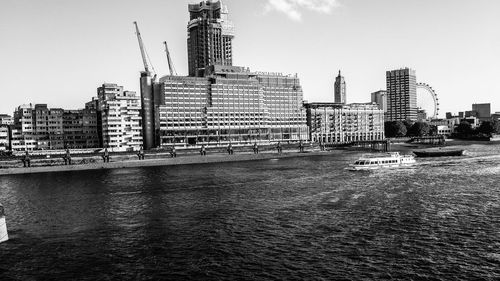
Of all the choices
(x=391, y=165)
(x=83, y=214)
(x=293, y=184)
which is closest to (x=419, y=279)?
(x=83, y=214)

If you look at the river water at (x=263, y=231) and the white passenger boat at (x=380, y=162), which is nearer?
the river water at (x=263, y=231)

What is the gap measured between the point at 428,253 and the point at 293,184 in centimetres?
5880

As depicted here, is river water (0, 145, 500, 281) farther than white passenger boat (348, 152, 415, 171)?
No

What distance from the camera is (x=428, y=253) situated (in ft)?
159

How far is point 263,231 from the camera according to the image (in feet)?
198

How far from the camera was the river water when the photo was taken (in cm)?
4519

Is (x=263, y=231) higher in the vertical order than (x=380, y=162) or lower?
lower

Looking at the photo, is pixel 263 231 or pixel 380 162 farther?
pixel 380 162

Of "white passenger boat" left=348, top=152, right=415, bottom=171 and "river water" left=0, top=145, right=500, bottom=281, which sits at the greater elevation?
"white passenger boat" left=348, top=152, right=415, bottom=171

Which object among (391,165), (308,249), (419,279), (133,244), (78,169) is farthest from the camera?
(78,169)

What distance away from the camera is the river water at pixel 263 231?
45.2m

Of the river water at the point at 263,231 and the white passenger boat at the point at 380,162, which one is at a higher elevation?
the white passenger boat at the point at 380,162

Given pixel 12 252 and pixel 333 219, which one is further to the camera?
pixel 333 219

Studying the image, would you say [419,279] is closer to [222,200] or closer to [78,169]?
[222,200]
